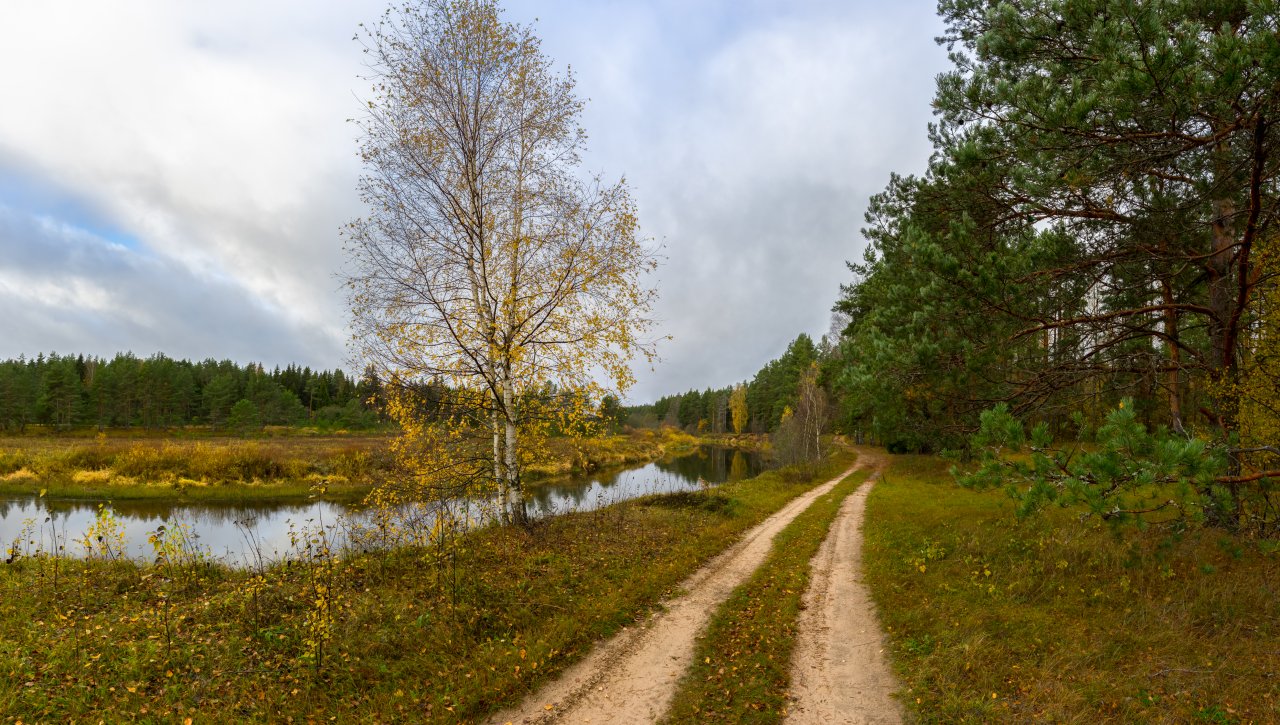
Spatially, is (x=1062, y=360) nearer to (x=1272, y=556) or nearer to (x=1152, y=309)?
(x=1152, y=309)

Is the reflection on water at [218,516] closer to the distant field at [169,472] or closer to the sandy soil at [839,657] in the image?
the distant field at [169,472]

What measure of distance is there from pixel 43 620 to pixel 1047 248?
594 inches

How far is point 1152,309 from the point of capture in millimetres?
7320

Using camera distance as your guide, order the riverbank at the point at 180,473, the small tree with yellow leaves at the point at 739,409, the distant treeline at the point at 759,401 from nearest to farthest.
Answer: the riverbank at the point at 180,473, the distant treeline at the point at 759,401, the small tree with yellow leaves at the point at 739,409

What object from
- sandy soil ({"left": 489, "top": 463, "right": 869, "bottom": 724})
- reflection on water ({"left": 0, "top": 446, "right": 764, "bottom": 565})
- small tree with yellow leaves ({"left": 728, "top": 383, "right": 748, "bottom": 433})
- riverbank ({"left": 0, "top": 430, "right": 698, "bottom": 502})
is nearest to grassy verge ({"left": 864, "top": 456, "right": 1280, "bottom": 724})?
sandy soil ({"left": 489, "top": 463, "right": 869, "bottom": 724})

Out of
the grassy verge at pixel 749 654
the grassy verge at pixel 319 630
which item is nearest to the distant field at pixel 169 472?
the grassy verge at pixel 319 630

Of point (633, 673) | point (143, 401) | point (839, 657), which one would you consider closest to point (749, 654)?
point (839, 657)

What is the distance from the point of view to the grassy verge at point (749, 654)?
5199mm

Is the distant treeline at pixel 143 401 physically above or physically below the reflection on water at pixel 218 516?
above

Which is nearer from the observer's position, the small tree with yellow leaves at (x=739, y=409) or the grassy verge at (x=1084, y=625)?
the grassy verge at (x=1084, y=625)

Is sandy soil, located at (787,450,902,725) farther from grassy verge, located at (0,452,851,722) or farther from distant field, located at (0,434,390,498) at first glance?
distant field, located at (0,434,390,498)

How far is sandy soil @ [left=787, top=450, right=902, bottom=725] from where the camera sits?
5.18 metres

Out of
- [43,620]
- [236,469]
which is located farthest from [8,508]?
[43,620]

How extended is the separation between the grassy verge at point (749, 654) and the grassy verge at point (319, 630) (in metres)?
1.36
